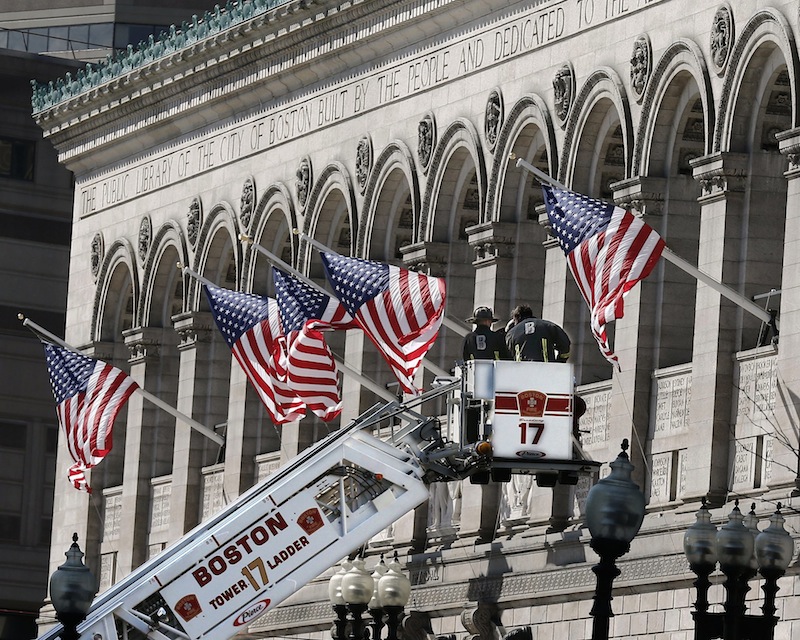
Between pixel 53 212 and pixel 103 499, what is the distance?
1774 centimetres

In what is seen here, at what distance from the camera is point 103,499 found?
62.0m

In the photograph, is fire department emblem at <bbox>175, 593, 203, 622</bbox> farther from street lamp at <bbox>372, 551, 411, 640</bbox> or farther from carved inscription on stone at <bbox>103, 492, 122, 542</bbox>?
Answer: carved inscription on stone at <bbox>103, 492, 122, 542</bbox>

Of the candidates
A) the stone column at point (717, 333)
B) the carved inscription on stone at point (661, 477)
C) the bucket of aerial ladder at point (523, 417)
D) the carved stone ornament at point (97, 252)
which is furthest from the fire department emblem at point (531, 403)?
the carved stone ornament at point (97, 252)

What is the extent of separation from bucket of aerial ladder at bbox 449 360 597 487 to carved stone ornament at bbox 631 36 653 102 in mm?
11289

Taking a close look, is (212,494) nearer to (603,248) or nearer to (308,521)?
(603,248)

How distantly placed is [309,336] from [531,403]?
11.2m

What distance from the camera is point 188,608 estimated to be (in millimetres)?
30406

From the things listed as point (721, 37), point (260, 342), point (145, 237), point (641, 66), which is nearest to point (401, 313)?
point (260, 342)

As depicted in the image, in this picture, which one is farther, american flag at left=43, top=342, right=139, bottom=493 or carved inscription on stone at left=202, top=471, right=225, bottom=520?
carved inscription on stone at left=202, top=471, right=225, bottom=520

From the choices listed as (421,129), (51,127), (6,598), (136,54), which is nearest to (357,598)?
(421,129)

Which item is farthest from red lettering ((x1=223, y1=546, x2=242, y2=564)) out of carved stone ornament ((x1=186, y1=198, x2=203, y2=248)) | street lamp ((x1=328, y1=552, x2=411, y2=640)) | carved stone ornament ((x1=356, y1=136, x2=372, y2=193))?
carved stone ornament ((x1=186, y1=198, x2=203, y2=248))

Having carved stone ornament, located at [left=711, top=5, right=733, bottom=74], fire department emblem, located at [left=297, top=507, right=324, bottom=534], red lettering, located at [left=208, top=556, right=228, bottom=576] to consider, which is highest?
carved stone ornament, located at [left=711, top=5, right=733, bottom=74]

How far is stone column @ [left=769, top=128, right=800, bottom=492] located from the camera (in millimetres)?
37281

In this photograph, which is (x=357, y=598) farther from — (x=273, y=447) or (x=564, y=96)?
(x=273, y=447)
